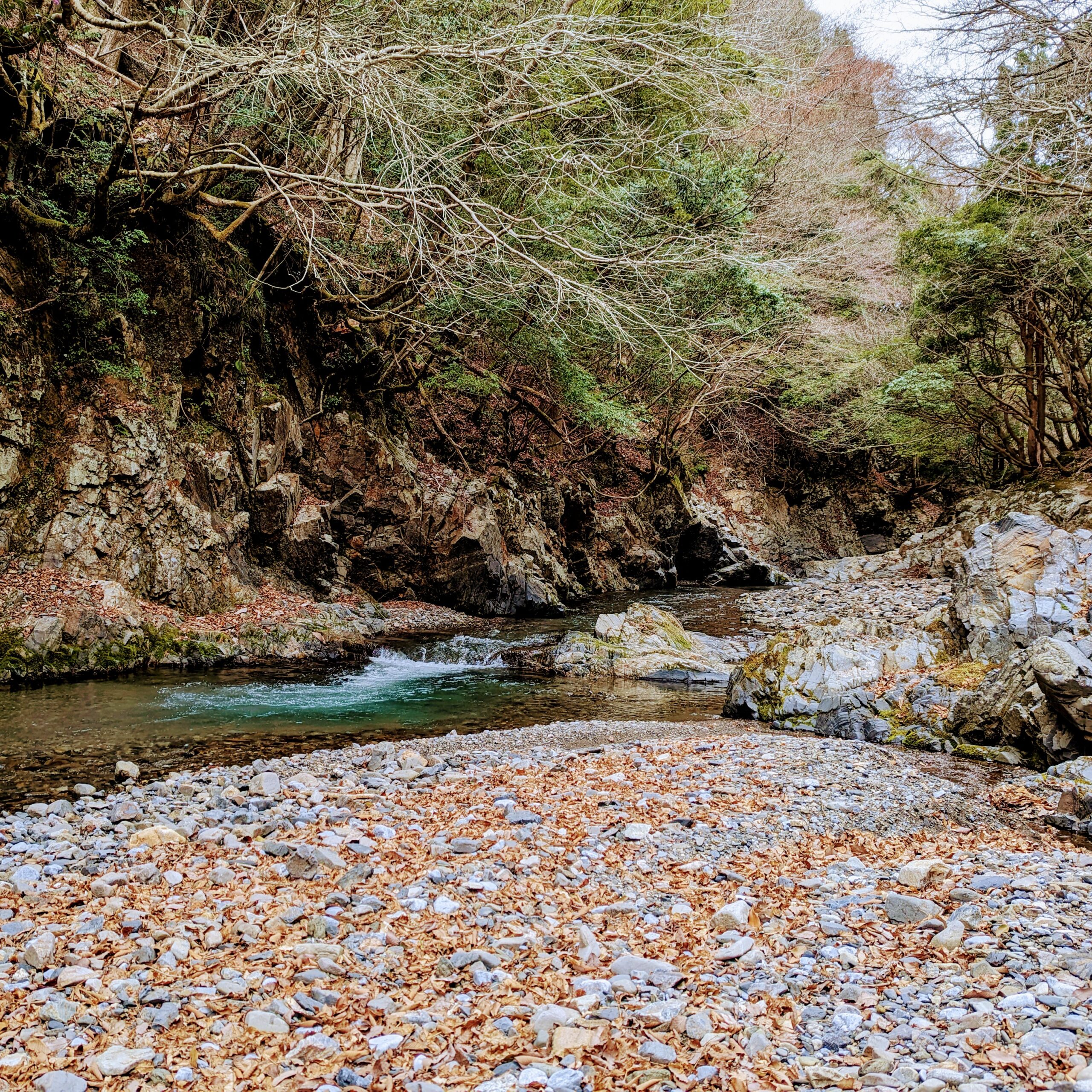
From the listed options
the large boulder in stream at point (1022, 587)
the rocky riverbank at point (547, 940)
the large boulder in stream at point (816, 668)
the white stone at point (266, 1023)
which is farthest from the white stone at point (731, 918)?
the large boulder in stream at point (1022, 587)

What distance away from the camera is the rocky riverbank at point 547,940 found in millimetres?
2377

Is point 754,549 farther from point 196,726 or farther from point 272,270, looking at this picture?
point 196,726

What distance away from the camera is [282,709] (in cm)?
859

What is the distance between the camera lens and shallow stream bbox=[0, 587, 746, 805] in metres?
6.52

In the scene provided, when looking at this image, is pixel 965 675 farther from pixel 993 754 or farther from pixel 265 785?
pixel 265 785

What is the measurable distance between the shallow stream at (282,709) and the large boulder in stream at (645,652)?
453mm

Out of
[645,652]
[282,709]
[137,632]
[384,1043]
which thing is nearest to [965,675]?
[645,652]

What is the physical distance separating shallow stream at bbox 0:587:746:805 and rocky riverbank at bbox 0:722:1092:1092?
1427 millimetres

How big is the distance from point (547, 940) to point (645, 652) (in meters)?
8.67

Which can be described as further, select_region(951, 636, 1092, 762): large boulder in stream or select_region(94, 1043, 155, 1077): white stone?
select_region(951, 636, 1092, 762): large boulder in stream

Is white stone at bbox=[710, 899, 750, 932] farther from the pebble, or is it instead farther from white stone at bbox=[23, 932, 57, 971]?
white stone at bbox=[23, 932, 57, 971]

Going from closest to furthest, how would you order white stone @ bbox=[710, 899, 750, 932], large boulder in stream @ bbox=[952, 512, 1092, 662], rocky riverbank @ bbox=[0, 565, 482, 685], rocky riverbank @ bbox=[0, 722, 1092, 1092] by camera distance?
rocky riverbank @ bbox=[0, 722, 1092, 1092] < white stone @ bbox=[710, 899, 750, 932] < large boulder in stream @ bbox=[952, 512, 1092, 662] < rocky riverbank @ bbox=[0, 565, 482, 685]

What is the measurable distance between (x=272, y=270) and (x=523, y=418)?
8249 mm

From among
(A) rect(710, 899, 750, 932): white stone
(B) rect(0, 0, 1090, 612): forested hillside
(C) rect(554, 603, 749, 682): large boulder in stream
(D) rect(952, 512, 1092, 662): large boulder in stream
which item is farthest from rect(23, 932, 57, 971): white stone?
(C) rect(554, 603, 749, 682): large boulder in stream
